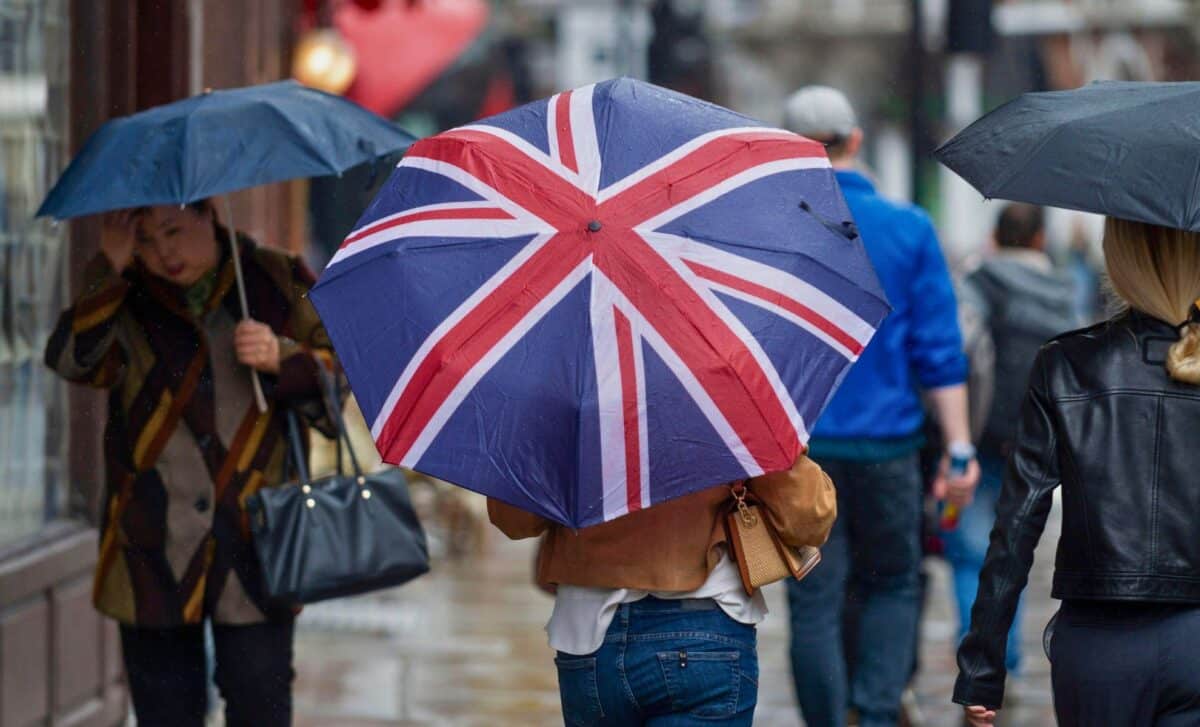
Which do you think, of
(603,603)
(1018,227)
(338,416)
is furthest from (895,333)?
(603,603)

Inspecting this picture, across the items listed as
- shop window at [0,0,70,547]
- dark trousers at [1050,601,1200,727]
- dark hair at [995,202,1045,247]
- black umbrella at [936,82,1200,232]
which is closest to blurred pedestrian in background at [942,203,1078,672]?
dark hair at [995,202,1045,247]

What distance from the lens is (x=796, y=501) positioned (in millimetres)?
3754

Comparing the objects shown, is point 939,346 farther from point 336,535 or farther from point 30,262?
point 30,262

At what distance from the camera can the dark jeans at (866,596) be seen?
5.97 meters

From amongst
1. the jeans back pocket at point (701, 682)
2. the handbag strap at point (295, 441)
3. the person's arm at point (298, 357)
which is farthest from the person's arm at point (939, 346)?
the jeans back pocket at point (701, 682)

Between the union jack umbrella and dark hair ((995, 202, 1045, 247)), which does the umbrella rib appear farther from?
dark hair ((995, 202, 1045, 247))

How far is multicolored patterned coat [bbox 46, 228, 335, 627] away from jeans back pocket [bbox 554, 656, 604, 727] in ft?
4.19

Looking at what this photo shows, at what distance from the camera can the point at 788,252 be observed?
354 centimetres

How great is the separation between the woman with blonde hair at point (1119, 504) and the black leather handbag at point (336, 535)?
156cm

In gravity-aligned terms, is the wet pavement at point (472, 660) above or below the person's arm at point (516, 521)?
below

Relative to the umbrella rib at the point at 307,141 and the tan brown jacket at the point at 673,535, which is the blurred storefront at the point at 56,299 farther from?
the tan brown jacket at the point at 673,535

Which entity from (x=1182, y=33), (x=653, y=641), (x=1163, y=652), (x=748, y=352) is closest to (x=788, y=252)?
(x=748, y=352)

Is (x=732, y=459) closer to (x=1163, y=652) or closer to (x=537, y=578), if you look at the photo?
(x=537, y=578)

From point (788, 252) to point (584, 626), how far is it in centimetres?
81
